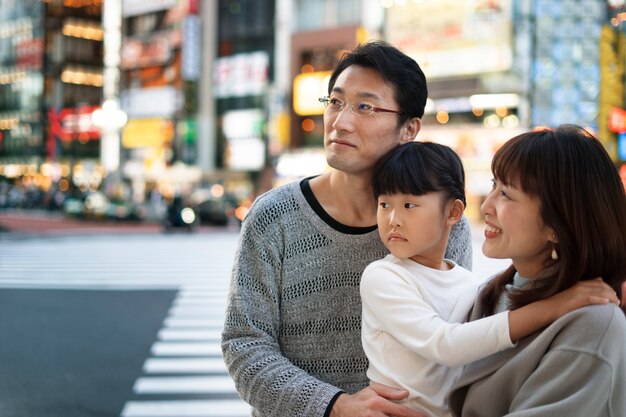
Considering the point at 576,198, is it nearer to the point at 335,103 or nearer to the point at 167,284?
the point at 335,103

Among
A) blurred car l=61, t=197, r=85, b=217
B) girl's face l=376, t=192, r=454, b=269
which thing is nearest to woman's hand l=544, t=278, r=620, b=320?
girl's face l=376, t=192, r=454, b=269

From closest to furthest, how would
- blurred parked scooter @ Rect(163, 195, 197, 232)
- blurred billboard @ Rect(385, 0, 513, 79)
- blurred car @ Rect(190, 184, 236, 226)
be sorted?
blurred parked scooter @ Rect(163, 195, 197, 232)
blurred car @ Rect(190, 184, 236, 226)
blurred billboard @ Rect(385, 0, 513, 79)

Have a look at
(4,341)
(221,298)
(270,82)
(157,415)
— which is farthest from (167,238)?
(270,82)

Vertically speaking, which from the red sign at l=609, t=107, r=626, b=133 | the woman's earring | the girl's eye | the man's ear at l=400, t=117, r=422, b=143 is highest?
the red sign at l=609, t=107, r=626, b=133

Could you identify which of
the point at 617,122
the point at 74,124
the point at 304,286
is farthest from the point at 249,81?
the point at 304,286

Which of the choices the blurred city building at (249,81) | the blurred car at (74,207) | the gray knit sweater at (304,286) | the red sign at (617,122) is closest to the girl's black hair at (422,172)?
the gray knit sweater at (304,286)

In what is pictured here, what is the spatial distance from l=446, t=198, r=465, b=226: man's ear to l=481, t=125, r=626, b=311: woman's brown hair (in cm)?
35

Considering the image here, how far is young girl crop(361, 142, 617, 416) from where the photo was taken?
1745 millimetres

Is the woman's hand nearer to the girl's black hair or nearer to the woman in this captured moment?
the woman

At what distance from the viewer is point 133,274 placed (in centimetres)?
1299

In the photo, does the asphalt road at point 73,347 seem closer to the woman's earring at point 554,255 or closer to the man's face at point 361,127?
the man's face at point 361,127

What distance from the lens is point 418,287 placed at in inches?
72.9

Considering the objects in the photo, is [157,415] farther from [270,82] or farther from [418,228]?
[270,82]

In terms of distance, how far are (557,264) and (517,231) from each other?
13 cm
